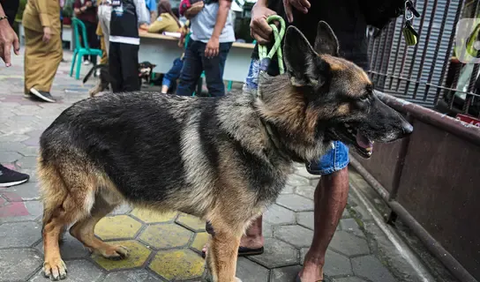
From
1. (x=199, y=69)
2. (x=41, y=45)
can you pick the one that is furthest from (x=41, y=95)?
(x=199, y=69)

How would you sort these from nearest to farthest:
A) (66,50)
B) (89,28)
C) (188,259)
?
(188,259) → (89,28) → (66,50)

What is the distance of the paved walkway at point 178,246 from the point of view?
2.56 m

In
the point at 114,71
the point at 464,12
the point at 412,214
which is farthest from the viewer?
the point at 114,71

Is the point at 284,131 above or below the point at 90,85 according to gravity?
above

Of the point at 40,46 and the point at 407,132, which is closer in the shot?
the point at 407,132

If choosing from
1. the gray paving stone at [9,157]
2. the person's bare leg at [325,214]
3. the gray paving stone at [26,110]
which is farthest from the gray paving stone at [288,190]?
the gray paving stone at [26,110]

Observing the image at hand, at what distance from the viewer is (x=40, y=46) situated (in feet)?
Answer: 22.3

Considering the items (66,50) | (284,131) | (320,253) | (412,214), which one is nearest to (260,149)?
(284,131)

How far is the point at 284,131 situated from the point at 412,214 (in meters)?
1.90

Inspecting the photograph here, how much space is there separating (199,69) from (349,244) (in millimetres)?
3595

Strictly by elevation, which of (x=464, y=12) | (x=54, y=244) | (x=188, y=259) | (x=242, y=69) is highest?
(x=464, y=12)

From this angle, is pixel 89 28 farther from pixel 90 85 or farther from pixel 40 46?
pixel 40 46

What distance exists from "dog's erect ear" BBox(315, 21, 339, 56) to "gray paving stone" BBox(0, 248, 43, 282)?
93.7 inches

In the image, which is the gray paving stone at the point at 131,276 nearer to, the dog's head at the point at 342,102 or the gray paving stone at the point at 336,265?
the gray paving stone at the point at 336,265
